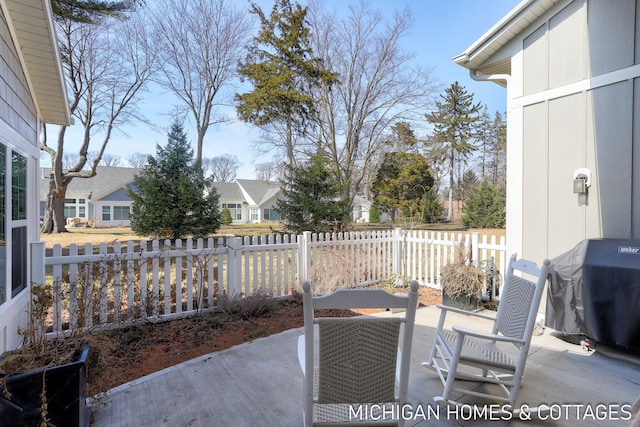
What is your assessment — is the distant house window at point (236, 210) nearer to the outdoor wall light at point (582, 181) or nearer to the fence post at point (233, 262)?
the fence post at point (233, 262)

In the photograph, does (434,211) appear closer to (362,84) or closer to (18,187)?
(362,84)

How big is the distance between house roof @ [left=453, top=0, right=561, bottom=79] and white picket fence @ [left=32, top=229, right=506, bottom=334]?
2.75 meters

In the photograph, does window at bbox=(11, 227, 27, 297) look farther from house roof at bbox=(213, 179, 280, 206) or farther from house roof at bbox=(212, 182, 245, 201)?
house roof at bbox=(212, 182, 245, 201)

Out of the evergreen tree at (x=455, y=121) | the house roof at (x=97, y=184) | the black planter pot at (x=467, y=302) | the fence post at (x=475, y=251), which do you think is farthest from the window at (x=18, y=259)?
the evergreen tree at (x=455, y=121)

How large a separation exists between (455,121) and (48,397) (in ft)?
92.4

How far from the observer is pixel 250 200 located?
32719mm

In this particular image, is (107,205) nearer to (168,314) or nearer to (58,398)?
(168,314)

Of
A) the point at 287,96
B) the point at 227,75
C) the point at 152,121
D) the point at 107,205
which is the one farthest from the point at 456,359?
the point at 107,205

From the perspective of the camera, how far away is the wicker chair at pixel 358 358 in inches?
63.1

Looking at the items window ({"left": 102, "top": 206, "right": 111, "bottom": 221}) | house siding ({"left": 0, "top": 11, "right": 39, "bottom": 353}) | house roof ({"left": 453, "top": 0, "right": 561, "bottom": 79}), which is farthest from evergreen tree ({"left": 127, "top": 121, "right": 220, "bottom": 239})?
window ({"left": 102, "top": 206, "right": 111, "bottom": 221})

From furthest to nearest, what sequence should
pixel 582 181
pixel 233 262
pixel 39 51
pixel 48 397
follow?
pixel 233 262 → pixel 582 181 → pixel 39 51 → pixel 48 397

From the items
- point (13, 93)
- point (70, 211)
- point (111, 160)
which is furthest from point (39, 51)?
point (111, 160)

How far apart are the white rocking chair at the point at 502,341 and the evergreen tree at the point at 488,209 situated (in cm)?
1846

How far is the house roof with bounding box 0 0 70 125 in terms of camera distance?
9.52 ft
